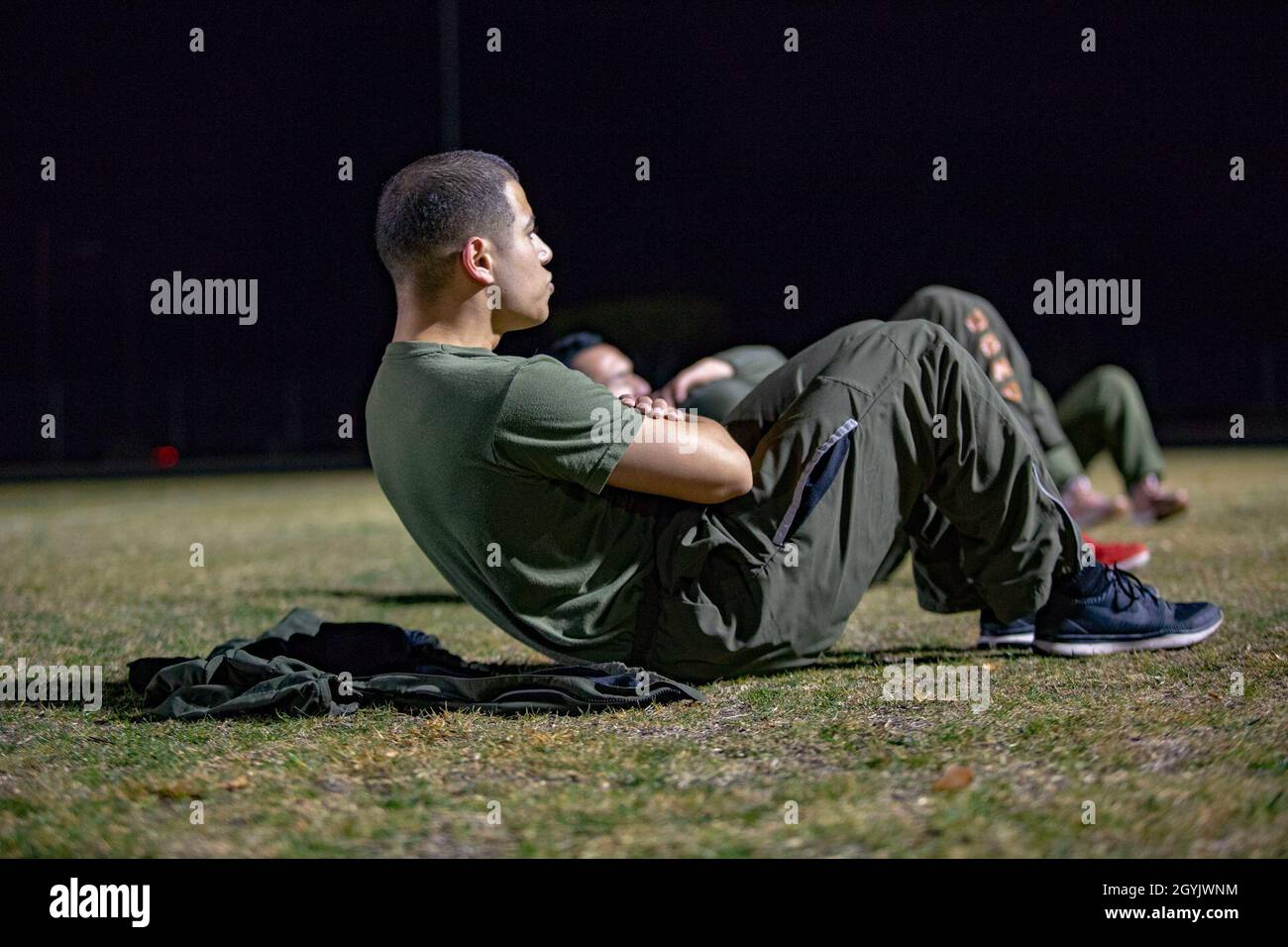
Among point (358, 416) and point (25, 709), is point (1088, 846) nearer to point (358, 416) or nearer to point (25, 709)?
point (25, 709)

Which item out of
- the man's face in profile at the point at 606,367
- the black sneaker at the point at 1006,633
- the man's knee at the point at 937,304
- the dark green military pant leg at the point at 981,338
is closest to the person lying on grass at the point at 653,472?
the black sneaker at the point at 1006,633

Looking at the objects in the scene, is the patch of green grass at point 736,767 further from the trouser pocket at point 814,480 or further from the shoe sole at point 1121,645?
the trouser pocket at point 814,480

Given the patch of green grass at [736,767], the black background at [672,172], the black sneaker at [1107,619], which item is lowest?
the patch of green grass at [736,767]

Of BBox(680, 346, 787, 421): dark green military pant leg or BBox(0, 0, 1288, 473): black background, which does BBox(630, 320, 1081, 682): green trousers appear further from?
BBox(0, 0, 1288, 473): black background

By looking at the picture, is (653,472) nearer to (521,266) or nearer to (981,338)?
(521,266)

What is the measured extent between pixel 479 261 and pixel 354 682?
1142 mm

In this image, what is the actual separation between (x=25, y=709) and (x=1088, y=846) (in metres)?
2.81

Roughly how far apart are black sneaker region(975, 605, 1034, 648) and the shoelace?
360 mm

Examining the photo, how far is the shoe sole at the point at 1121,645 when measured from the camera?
3590 mm

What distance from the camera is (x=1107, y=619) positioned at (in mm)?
3545

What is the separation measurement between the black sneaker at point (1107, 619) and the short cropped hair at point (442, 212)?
175cm

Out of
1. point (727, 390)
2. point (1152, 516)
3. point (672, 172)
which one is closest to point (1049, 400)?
point (1152, 516)

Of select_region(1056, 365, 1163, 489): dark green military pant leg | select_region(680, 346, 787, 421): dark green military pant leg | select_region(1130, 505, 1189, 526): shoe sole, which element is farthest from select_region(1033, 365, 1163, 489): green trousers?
select_region(680, 346, 787, 421): dark green military pant leg

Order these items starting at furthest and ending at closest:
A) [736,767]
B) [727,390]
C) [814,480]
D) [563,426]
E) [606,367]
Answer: [606,367]
[727,390]
[814,480]
[563,426]
[736,767]
